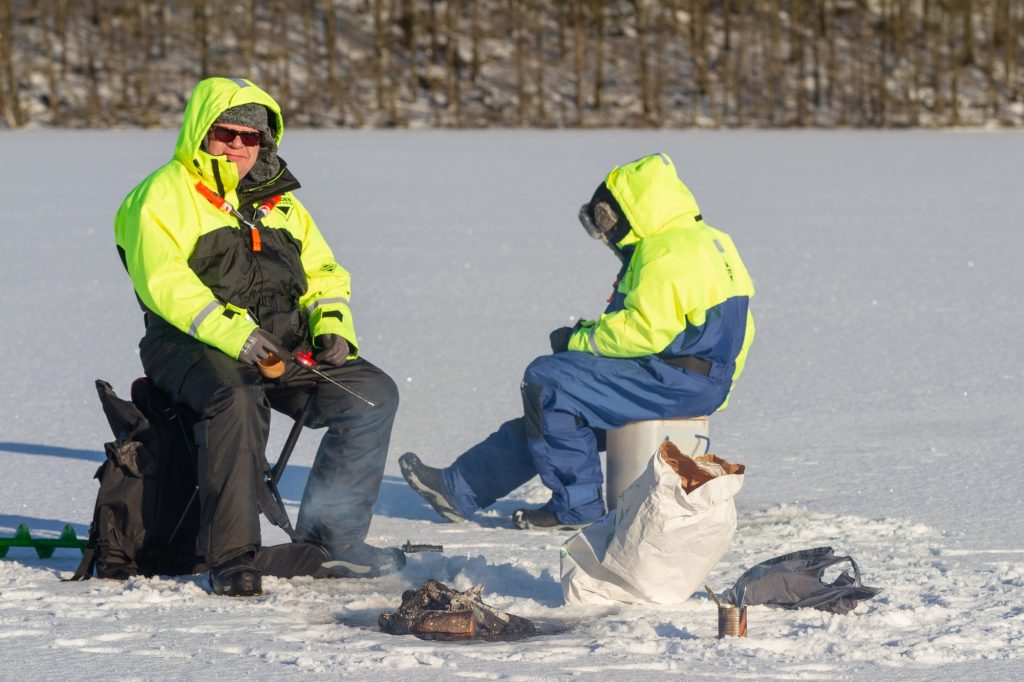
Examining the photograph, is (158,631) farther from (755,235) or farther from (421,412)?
(755,235)

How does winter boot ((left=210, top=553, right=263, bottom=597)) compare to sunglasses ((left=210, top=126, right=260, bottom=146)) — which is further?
sunglasses ((left=210, top=126, right=260, bottom=146))

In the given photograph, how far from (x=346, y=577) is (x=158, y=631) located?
666 millimetres

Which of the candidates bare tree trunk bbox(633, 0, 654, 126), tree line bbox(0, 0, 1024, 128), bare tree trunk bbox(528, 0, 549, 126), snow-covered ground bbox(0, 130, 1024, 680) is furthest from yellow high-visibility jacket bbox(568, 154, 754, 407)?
bare tree trunk bbox(633, 0, 654, 126)

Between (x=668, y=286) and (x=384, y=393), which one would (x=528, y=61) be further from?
(x=384, y=393)

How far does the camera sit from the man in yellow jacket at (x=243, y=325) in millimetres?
4141

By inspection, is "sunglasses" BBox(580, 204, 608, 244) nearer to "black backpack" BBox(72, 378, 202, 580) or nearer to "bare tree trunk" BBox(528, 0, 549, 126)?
"black backpack" BBox(72, 378, 202, 580)

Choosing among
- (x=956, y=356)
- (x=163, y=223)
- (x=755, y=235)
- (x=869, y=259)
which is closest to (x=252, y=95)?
(x=163, y=223)

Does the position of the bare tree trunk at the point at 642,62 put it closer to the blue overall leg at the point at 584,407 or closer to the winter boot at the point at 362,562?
the blue overall leg at the point at 584,407

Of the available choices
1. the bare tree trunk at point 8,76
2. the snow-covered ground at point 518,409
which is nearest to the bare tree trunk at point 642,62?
the bare tree trunk at point 8,76

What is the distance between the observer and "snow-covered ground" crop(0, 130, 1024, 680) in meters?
3.60

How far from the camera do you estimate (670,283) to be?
4.64 meters

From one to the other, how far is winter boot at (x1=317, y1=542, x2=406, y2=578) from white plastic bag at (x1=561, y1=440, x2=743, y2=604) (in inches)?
22.1

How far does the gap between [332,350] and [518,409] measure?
7.88 feet

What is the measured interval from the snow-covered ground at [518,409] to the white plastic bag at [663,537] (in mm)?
84
